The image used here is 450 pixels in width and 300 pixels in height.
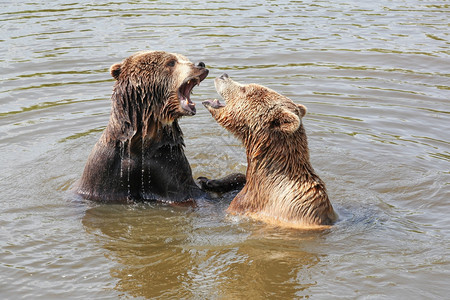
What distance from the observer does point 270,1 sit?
63.6ft

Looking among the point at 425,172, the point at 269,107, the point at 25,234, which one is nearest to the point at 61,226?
the point at 25,234

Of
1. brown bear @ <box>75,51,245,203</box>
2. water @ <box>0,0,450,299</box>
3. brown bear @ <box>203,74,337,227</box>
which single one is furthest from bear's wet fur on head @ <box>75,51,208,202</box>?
brown bear @ <box>203,74,337,227</box>

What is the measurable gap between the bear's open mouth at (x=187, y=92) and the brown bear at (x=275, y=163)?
0.56m

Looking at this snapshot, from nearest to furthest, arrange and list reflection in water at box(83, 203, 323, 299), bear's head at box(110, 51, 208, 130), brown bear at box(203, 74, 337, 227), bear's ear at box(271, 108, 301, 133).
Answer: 1. reflection in water at box(83, 203, 323, 299)
2. bear's ear at box(271, 108, 301, 133)
3. brown bear at box(203, 74, 337, 227)
4. bear's head at box(110, 51, 208, 130)

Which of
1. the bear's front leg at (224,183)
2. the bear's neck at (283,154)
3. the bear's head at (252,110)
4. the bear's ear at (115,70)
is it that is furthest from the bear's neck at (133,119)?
the bear's neck at (283,154)

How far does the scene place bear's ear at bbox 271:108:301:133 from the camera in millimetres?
7992

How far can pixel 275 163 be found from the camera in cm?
857

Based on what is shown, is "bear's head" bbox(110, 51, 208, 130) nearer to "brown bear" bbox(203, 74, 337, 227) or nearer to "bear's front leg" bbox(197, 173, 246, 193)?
"brown bear" bbox(203, 74, 337, 227)

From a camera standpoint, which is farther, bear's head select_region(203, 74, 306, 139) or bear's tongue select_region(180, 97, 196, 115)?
bear's tongue select_region(180, 97, 196, 115)

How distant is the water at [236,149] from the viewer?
7738 mm

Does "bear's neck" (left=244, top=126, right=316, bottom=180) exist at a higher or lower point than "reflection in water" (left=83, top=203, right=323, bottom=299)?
higher

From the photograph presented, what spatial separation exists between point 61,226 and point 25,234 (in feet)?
1.57

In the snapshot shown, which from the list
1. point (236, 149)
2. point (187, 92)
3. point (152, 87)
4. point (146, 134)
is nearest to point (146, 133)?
point (146, 134)

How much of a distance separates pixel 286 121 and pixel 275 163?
0.58 meters
